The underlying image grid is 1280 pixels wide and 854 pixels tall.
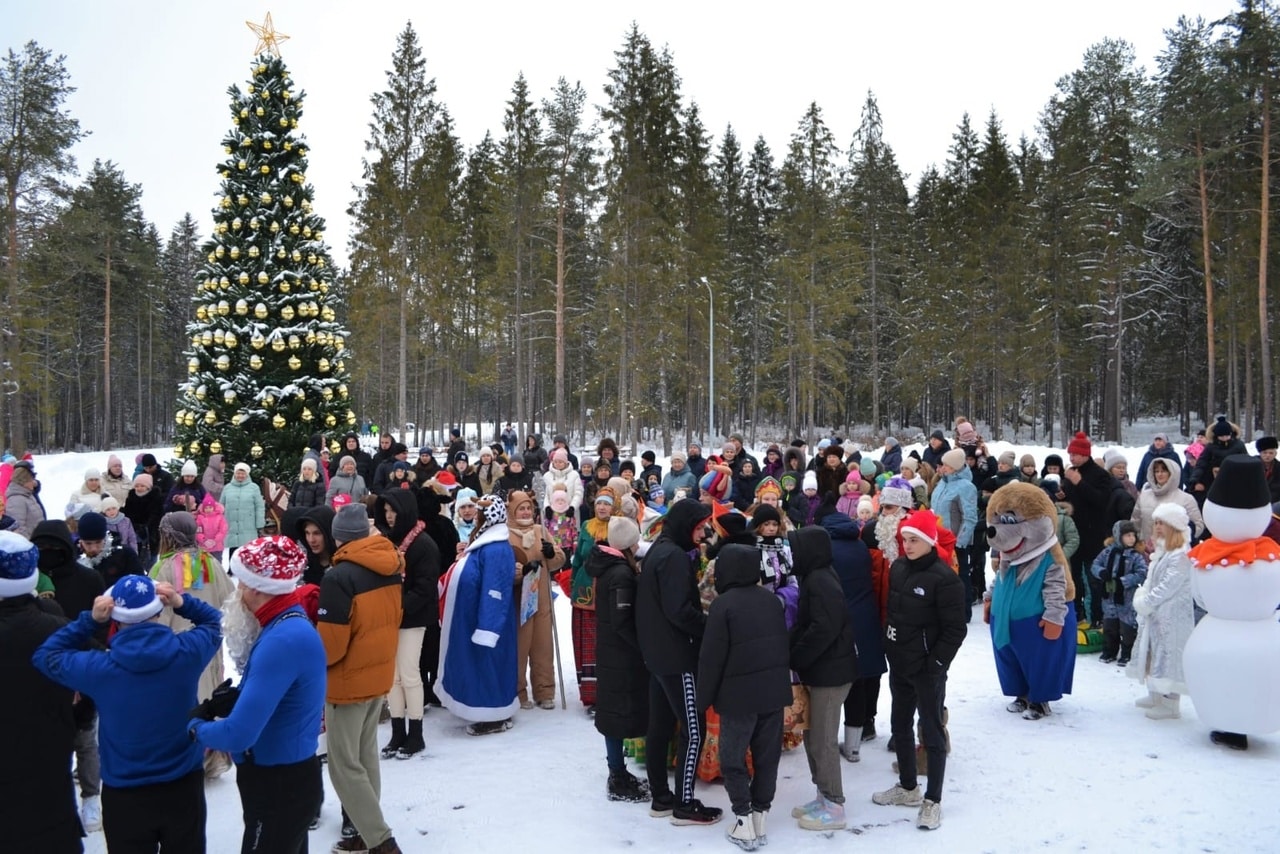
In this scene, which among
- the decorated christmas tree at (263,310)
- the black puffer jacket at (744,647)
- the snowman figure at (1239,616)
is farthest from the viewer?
the decorated christmas tree at (263,310)

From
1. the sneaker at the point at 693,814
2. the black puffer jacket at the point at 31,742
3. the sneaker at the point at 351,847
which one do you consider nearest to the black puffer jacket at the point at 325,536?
the sneaker at the point at 351,847

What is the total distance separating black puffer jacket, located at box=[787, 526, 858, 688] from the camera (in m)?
4.92

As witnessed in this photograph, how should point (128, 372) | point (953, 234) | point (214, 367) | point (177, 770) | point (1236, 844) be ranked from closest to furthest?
point (177, 770) → point (1236, 844) → point (214, 367) → point (953, 234) → point (128, 372)

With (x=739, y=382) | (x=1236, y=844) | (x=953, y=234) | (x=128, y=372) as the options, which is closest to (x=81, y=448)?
(x=128, y=372)

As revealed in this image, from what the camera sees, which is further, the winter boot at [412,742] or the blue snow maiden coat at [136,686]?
the winter boot at [412,742]

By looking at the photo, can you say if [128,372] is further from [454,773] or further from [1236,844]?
[1236,844]

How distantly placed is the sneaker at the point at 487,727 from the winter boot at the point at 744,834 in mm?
2561

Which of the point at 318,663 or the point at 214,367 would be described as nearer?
the point at 318,663

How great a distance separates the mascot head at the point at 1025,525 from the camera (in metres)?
6.35

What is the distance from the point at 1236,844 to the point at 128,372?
202ft

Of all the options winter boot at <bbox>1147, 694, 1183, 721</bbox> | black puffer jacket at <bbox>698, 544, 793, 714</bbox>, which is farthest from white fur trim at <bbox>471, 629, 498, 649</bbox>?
winter boot at <bbox>1147, 694, 1183, 721</bbox>

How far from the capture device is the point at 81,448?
48562 millimetres

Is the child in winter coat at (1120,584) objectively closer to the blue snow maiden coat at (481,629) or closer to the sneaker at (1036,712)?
the sneaker at (1036,712)

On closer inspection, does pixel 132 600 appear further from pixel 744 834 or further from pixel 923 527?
pixel 923 527
